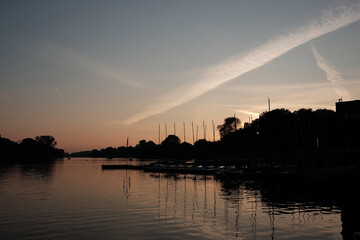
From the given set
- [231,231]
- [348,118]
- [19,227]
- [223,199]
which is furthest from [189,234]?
[348,118]

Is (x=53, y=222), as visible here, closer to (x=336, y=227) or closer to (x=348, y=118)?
(x=336, y=227)

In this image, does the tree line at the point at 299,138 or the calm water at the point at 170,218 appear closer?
the calm water at the point at 170,218

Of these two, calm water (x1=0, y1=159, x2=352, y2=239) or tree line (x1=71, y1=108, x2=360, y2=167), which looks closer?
calm water (x1=0, y1=159, x2=352, y2=239)

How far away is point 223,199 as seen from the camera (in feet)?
164

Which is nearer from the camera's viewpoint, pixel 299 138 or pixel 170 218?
pixel 170 218

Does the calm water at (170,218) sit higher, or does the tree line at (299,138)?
the tree line at (299,138)

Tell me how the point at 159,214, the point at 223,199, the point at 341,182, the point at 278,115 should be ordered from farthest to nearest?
the point at 278,115 < the point at 341,182 < the point at 223,199 < the point at 159,214

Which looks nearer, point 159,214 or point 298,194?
point 159,214

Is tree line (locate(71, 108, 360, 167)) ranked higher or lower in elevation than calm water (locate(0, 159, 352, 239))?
higher

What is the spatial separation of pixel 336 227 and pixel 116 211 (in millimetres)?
24846

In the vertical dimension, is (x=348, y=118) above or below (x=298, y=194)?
above

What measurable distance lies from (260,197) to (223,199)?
658 cm

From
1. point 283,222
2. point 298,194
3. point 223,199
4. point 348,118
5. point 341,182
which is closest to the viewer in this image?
point 283,222

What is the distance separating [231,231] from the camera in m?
28.9
